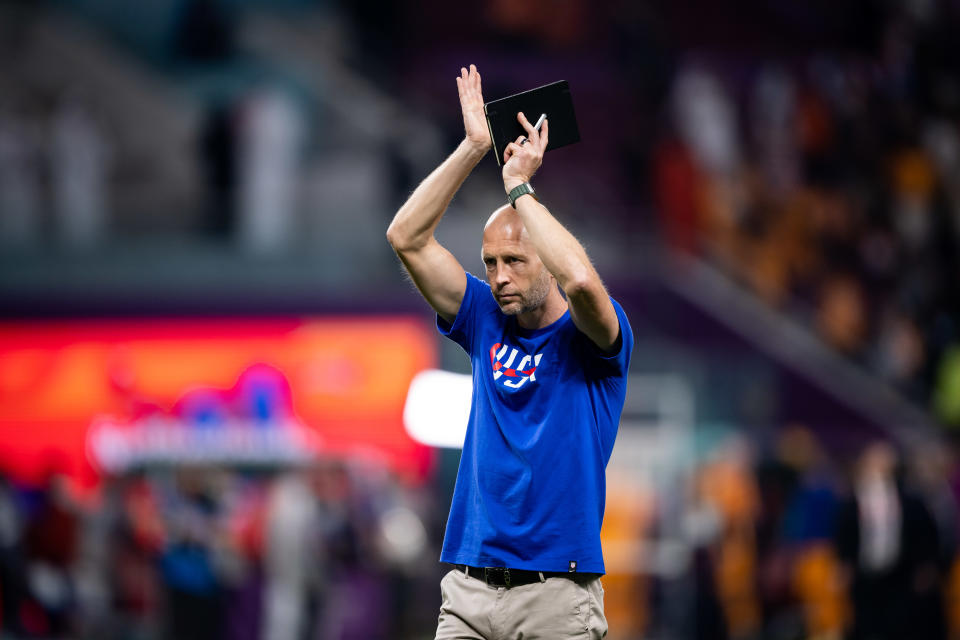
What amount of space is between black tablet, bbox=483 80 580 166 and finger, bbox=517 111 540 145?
0.08ft

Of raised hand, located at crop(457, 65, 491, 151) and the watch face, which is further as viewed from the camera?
raised hand, located at crop(457, 65, 491, 151)

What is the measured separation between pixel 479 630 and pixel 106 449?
40.3 ft

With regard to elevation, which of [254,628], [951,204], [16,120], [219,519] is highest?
[16,120]

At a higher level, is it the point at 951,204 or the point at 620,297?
the point at 951,204

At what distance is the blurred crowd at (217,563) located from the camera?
13617 millimetres

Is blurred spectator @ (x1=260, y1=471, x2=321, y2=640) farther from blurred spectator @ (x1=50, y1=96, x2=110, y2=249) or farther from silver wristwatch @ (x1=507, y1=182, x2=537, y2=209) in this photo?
silver wristwatch @ (x1=507, y1=182, x2=537, y2=209)

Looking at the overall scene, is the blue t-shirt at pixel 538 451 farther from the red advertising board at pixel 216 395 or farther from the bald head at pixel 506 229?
the red advertising board at pixel 216 395

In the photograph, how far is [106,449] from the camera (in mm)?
15805

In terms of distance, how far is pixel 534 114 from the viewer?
4594mm

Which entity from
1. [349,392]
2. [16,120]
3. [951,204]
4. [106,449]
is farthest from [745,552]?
[16,120]

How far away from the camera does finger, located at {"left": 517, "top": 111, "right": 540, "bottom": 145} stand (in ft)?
14.8

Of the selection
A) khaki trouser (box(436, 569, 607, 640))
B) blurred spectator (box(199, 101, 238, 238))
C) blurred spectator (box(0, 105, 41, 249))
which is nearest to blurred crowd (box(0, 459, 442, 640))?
blurred spectator (box(0, 105, 41, 249))

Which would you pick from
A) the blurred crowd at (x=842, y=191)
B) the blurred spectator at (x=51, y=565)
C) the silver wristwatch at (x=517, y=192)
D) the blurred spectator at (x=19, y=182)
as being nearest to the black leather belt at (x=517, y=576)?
the silver wristwatch at (x=517, y=192)

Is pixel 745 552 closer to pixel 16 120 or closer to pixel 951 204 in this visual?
pixel 951 204
